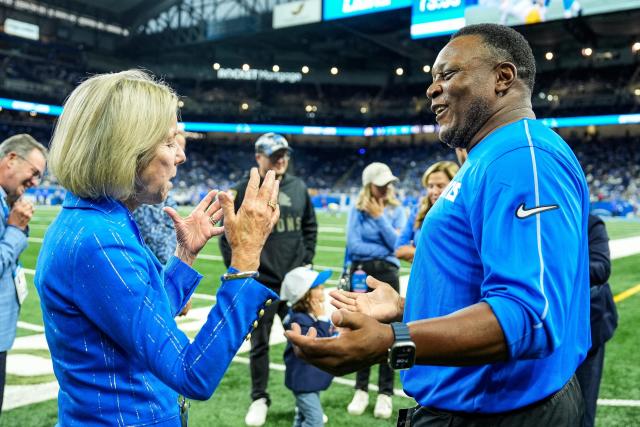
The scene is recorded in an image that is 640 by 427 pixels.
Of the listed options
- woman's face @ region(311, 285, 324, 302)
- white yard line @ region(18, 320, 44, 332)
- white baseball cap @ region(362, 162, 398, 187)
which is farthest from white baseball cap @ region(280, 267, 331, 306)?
white yard line @ region(18, 320, 44, 332)

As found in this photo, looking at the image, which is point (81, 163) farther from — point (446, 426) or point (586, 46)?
point (586, 46)

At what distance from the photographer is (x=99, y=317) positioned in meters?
1.73

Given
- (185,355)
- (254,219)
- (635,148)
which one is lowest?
(185,355)

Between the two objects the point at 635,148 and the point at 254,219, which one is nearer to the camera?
the point at 254,219

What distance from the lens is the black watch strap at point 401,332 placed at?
1472 millimetres

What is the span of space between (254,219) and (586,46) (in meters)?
50.4

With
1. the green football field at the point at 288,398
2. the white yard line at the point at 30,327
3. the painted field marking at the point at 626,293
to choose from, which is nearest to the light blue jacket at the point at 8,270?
the green football field at the point at 288,398

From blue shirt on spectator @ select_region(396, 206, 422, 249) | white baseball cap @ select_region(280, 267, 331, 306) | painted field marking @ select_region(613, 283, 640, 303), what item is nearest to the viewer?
white baseball cap @ select_region(280, 267, 331, 306)

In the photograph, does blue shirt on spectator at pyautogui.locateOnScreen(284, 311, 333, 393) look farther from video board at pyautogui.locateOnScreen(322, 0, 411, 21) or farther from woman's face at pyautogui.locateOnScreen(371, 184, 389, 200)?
video board at pyautogui.locateOnScreen(322, 0, 411, 21)

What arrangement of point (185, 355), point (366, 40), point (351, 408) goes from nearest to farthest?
point (185, 355) < point (351, 408) < point (366, 40)

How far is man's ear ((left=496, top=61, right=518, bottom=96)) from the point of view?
1.90 meters

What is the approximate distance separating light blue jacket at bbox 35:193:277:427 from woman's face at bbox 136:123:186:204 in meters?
0.11

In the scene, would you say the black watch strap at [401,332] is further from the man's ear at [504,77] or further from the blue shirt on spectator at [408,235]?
the blue shirt on spectator at [408,235]

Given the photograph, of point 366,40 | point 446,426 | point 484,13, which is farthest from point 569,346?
point 366,40
